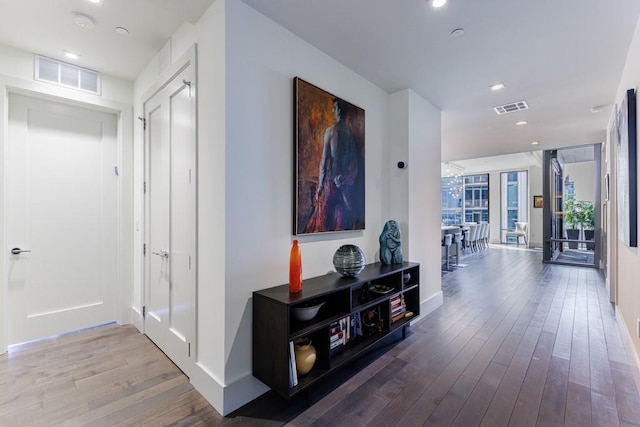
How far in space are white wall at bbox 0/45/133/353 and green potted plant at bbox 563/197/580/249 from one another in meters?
9.51

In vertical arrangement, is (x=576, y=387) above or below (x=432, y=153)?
below

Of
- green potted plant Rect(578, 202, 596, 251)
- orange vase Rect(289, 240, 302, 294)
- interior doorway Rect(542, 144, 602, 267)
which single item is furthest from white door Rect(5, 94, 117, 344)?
green potted plant Rect(578, 202, 596, 251)

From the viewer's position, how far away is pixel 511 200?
11273mm

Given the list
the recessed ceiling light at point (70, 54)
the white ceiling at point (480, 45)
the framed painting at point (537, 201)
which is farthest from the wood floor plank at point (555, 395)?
the framed painting at point (537, 201)

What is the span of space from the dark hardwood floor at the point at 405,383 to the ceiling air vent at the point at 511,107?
9.12 feet

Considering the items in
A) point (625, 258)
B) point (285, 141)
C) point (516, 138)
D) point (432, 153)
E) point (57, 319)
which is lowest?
point (57, 319)

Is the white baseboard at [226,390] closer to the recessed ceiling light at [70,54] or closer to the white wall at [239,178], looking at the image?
the white wall at [239,178]

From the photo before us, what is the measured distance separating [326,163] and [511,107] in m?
3.15

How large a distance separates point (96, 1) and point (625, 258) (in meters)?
5.17

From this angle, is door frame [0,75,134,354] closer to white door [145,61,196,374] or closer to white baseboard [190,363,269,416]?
white door [145,61,196,374]

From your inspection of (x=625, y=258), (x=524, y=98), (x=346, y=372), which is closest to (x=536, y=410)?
(x=346, y=372)

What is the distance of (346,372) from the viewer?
241cm

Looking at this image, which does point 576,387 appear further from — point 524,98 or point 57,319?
point 57,319

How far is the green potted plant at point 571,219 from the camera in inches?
300
